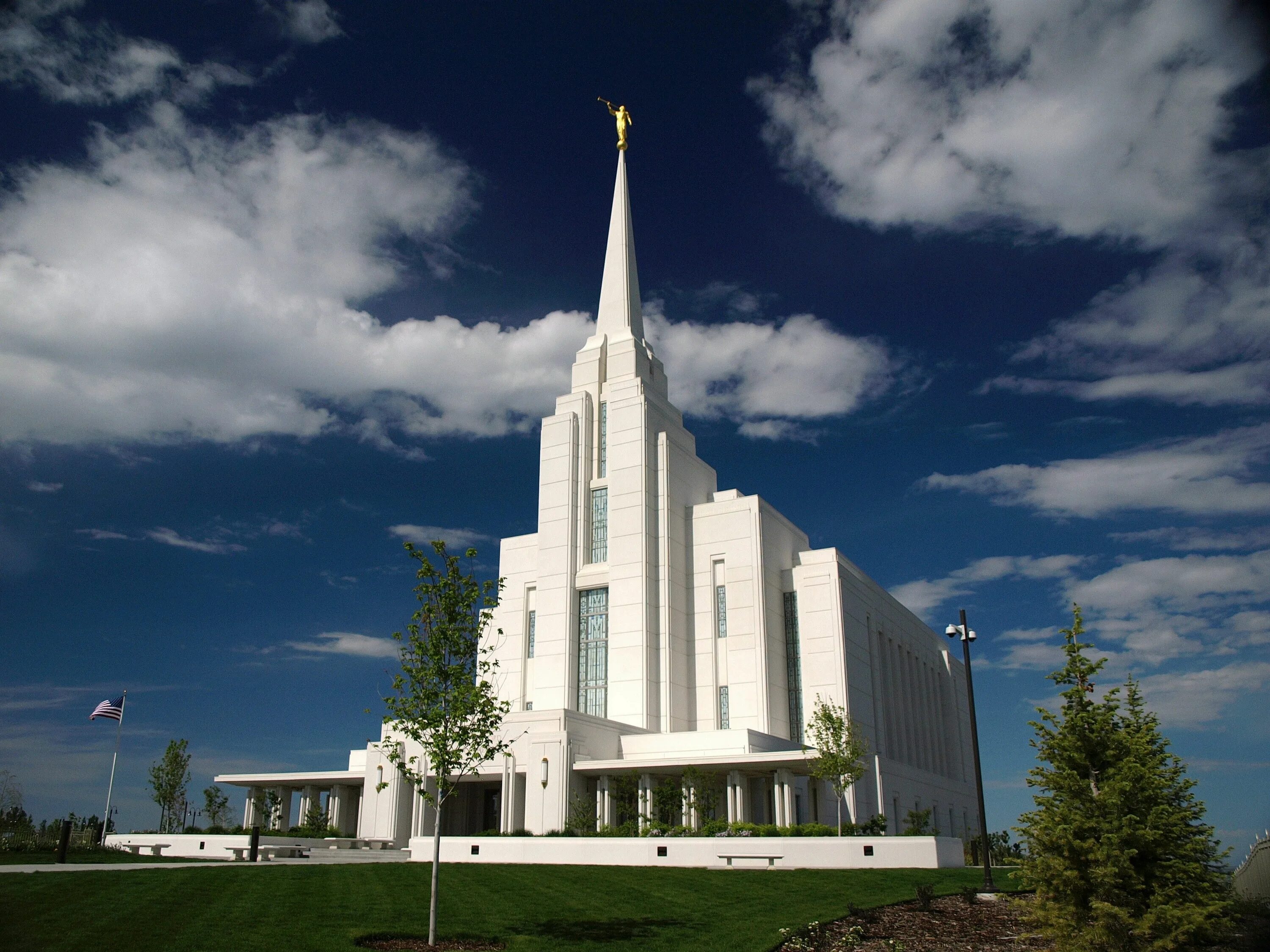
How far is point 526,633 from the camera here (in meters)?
53.8

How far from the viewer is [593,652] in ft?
167

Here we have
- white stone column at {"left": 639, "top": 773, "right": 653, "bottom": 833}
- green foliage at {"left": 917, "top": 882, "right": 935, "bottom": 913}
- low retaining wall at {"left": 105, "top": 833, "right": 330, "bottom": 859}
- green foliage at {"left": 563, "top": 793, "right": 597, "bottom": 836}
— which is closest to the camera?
green foliage at {"left": 917, "top": 882, "right": 935, "bottom": 913}

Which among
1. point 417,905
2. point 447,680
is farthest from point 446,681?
point 417,905

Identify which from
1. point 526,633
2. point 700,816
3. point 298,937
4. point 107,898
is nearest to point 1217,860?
point 298,937

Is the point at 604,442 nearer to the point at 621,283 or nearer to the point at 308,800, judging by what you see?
the point at 621,283

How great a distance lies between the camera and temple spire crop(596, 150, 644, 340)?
2371 inches

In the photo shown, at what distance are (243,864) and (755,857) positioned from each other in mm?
15351

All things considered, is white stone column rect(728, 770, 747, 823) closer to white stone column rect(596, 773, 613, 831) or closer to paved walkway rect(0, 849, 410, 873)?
white stone column rect(596, 773, 613, 831)

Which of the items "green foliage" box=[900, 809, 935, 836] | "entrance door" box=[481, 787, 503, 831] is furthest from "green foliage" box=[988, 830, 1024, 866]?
"entrance door" box=[481, 787, 503, 831]

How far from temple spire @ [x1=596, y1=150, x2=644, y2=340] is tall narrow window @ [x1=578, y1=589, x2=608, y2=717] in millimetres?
17203

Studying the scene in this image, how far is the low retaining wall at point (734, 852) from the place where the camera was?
1121 inches

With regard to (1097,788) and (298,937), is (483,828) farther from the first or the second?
(1097,788)

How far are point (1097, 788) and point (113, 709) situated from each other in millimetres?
41164

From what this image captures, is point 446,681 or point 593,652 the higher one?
point 593,652
